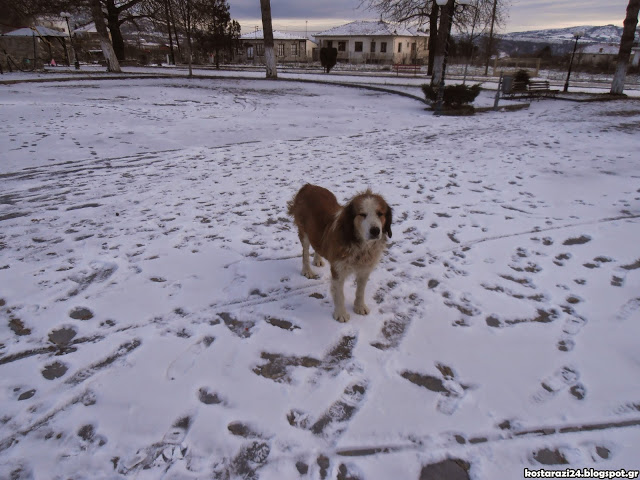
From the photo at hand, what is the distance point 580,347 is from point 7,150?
12438mm

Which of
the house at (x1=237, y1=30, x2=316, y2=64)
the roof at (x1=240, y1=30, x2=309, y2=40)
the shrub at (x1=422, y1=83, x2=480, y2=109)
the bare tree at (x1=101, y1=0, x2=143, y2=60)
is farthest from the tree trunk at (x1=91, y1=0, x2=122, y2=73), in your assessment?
the roof at (x1=240, y1=30, x2=309, y2=40)

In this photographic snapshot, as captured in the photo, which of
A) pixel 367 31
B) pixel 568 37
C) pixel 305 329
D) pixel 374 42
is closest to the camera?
pixel 305 329

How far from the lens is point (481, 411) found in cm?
275

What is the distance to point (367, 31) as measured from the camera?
66000 millimetres

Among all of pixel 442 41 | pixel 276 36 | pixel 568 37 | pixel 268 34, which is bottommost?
pixel 442 41

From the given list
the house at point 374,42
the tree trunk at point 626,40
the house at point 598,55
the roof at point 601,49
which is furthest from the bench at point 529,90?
the roof at point 601,49

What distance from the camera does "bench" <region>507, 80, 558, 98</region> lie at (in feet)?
67.3

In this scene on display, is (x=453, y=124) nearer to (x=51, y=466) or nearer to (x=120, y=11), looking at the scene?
(x=51, y=466)

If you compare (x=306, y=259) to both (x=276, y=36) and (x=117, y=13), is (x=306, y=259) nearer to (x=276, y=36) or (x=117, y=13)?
(x=117, y=13)

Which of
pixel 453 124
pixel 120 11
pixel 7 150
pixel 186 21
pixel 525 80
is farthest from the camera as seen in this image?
pixel 186 21

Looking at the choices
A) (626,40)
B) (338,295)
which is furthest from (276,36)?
(338,295)

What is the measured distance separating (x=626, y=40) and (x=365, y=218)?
23.4 metres

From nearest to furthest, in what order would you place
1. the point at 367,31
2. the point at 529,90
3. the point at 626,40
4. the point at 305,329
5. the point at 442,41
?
the point at 305,329
the point at 626,40
the point at 442,41
the point at 529,90
the point at 367,31

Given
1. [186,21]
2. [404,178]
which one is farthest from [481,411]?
[186,21]
